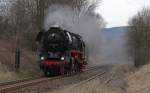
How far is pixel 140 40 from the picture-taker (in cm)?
6269

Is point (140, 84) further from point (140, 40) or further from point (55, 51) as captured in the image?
point (140, 40)

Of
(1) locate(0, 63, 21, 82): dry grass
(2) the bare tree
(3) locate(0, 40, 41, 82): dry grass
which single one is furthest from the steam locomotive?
(2) the bare tree

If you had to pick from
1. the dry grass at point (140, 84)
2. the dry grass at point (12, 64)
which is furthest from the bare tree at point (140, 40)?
the dry grass at point (140, 84)

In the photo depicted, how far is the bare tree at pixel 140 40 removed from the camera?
61006 millimetres

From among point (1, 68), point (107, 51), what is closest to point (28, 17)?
point (1, 68)

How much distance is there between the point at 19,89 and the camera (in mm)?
23141

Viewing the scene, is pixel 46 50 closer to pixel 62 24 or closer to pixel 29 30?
pixel 62 24

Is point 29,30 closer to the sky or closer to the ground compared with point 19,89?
closer to the sky

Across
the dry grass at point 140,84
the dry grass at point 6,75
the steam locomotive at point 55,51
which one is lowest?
the dry grass at point 140,84

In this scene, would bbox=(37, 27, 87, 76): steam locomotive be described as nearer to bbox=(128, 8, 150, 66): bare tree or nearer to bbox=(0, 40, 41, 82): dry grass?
bbox=(0, 40, 41, 82): dry grass

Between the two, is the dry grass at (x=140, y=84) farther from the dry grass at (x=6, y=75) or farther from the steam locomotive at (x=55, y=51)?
the dry grass at (x=6, y=75)

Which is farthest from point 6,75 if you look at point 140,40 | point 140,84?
point 140,40

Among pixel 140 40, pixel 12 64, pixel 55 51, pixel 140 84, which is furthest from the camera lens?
pixel 140 40

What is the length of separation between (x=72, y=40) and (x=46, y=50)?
120 inches
